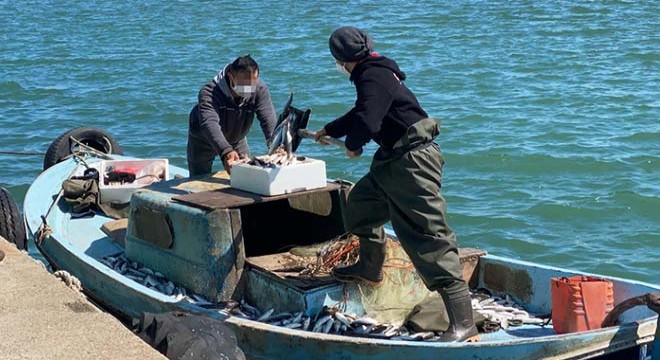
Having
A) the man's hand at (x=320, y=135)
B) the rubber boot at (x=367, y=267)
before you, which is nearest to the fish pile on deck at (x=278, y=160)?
the man's hand at (x=320, y=135)

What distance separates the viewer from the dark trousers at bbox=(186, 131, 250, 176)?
891 cm

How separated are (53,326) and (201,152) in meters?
3.67

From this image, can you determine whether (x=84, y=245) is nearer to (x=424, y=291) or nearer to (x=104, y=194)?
(x=104, y=194)

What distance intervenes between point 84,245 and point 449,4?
21.5 m

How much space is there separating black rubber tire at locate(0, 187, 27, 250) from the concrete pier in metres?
2.94

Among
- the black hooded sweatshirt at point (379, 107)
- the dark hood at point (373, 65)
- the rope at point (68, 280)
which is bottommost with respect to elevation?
the rope at point (68, 280)

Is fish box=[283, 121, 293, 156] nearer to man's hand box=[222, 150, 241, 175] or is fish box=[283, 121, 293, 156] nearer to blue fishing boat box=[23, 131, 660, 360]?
blue fishing boat box=[23, 131, 660, 360]

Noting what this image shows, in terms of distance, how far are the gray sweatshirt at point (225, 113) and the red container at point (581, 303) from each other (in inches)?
112

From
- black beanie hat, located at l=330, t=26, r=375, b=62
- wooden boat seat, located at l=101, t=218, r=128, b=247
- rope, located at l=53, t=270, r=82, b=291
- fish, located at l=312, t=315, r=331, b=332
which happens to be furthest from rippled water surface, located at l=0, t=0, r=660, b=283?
rope, located at l=53, t=270, r=82, b=291

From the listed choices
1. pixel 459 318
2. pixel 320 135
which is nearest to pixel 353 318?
pixel 459 318

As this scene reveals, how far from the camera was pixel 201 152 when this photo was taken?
8.98 meters

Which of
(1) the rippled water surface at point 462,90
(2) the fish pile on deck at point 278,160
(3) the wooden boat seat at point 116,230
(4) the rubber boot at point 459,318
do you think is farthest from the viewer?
(1) the rippled water surface at point 462,90

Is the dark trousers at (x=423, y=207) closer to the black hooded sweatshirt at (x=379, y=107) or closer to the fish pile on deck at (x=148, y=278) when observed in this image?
the black hooded sweatshirt at (x=379, y=107)

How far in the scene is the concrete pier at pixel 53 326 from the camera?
16.8 feet
